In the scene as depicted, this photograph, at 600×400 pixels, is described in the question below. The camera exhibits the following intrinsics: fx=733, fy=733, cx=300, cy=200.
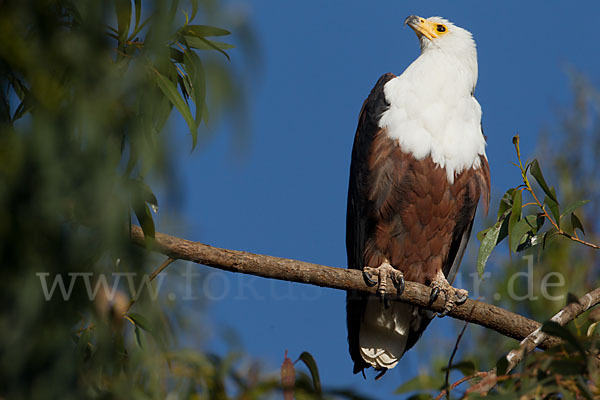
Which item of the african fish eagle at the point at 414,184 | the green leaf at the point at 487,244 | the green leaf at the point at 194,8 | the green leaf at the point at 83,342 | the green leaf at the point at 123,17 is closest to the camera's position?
the green leaf at the point at 123,17

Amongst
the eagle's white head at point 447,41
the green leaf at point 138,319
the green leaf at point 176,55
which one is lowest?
the green leaf at point 138,319

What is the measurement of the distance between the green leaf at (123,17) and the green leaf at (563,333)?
1.60 meters

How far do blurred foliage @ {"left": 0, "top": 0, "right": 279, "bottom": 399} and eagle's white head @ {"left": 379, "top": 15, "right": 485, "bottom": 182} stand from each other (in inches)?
67.1

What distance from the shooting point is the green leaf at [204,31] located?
2791mm

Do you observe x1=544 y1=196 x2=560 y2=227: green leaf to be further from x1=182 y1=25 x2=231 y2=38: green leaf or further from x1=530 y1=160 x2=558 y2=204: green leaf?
x1=182 y1=25 x2=231 y2=38: green leaf

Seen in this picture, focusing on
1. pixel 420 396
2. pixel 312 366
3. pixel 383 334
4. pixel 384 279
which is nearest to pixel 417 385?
pixel 420 396

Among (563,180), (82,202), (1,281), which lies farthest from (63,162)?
(563,180)

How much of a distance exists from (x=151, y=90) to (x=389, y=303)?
7.20ft

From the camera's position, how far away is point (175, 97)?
2.60 m

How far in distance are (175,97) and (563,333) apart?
4.91ft

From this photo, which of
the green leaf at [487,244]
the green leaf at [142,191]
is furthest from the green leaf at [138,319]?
the green leaf at [487,244]

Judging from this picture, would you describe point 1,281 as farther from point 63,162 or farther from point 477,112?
point 477,112

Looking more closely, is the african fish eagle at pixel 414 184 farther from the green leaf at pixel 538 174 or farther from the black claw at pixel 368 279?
the green leaf at pixel 538 174

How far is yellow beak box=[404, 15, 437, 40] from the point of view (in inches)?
177
